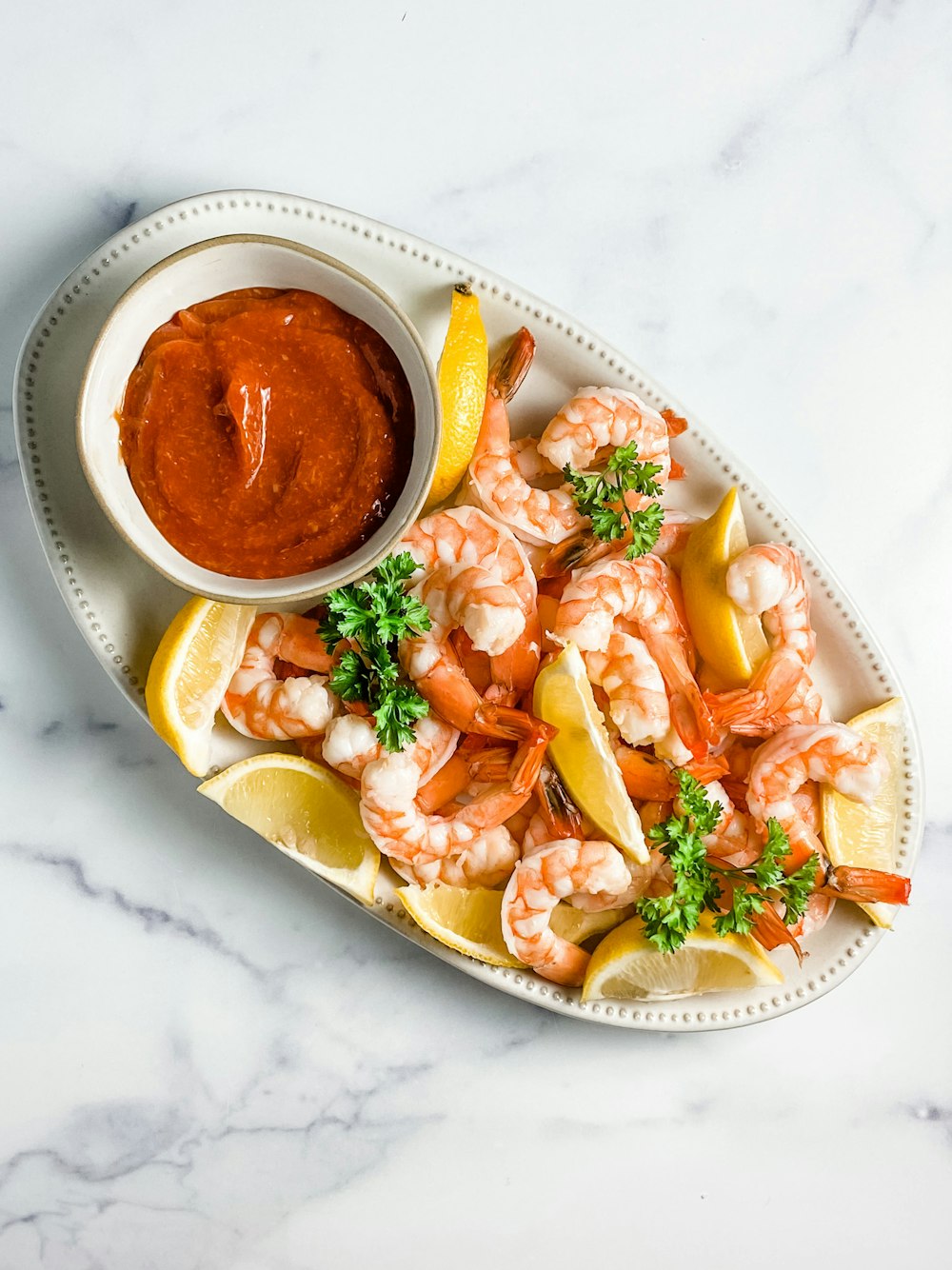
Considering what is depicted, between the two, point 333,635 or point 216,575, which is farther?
point 333,635

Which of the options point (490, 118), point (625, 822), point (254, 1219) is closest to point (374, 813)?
point (625, 822)

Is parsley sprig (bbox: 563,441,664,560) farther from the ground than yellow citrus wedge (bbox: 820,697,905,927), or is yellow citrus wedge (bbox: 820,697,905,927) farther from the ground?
parsley sprig (bbox: 563,441,664,560)

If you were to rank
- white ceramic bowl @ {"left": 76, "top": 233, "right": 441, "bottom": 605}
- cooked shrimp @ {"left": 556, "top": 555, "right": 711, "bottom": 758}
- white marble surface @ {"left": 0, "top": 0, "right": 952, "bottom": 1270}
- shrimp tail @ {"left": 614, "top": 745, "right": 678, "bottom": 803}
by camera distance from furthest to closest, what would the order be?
white marble surface @ {"left": 0, "top": 0, "right": 952, "bottom": 1270} < shrimp tail @ {"left": 614, "top": 745, "right": 678, "bottom": 803} < cooked shrimp @ {"left": 556, "top": 555, "right": 711, "bottom": 758} < white ceramic bowl @ {"left": 76, "top": 233, "right": 441, "bottom": 605}

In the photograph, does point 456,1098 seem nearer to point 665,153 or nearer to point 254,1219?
point 254,1219

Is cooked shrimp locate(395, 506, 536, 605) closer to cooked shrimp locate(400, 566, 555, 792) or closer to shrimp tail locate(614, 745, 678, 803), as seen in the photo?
cooked shrimp locate(400, 566, 555, 792)

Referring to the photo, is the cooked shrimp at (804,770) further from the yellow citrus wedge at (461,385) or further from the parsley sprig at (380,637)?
the yellow citrus wedge at (461,385)

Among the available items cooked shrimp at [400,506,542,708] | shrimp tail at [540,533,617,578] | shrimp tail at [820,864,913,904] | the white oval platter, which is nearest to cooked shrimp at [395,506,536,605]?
cooked shrimp at [400,506,542,708]

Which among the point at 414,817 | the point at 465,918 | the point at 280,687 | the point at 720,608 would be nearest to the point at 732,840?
the point at 720,608
